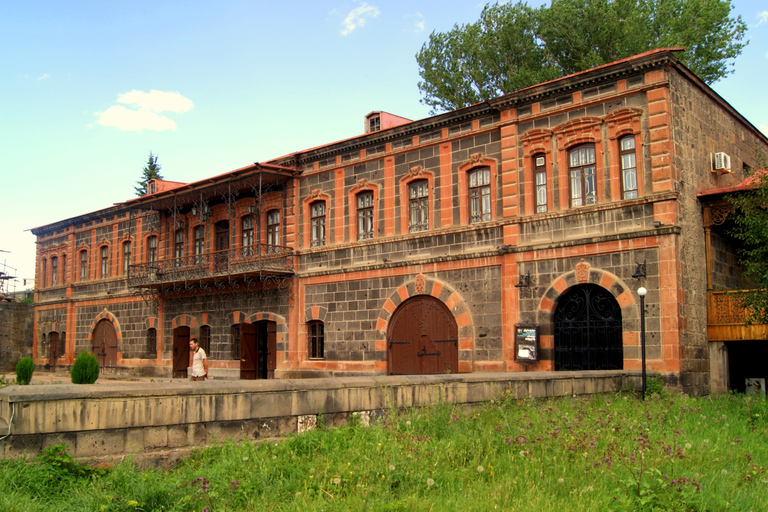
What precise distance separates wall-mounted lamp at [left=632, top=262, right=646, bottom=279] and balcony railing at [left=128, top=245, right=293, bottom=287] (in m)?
11.3

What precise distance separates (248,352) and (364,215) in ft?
20.3

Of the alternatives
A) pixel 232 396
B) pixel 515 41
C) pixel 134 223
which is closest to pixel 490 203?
pixel 232 396

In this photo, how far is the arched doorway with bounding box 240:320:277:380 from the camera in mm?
23672

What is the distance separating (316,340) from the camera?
22891mm

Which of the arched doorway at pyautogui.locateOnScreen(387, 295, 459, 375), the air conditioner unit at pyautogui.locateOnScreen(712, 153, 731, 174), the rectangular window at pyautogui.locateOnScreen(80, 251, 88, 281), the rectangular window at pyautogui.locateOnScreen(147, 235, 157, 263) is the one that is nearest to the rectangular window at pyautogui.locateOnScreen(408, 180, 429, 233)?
the arched doorway at pyautogui.locateOnScreen(387, 295, 459, 375)

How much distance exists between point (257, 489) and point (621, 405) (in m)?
7.09

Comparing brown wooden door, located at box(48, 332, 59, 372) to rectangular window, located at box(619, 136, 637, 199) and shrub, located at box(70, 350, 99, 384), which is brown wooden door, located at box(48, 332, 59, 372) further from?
rectangular window, located at box(619, 136, 637, 199)

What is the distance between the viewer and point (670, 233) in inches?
600

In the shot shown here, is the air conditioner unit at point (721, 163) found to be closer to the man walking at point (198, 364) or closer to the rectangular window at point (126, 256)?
the man walking at point (198, 364)

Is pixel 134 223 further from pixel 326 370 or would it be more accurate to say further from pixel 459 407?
pixel 459 407

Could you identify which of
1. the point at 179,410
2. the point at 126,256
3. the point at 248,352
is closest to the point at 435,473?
the point at 179,410

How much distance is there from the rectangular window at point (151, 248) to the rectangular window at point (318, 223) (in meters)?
9.61

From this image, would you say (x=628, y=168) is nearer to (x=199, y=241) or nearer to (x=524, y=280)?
(x=524, y=280)

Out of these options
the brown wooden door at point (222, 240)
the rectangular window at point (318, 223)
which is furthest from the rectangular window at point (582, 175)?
the brown wooden door at point (222, 240)
